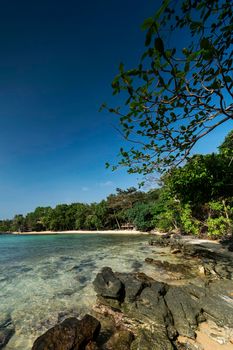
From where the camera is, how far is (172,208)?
67.6 feet

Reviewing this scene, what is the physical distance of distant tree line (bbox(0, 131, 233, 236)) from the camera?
29.5ft

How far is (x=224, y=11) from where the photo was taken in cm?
215

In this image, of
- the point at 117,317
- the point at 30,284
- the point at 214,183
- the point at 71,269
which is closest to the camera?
the point at 117,317

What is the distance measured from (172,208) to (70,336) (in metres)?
18.3

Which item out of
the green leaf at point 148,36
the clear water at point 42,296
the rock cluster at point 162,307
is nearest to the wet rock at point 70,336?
the rock cluster at point 162,307

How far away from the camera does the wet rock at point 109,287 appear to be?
18.6ft

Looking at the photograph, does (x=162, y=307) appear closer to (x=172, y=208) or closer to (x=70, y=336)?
(x=70, y=336)

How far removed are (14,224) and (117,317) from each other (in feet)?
249

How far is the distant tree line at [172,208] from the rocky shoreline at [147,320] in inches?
118

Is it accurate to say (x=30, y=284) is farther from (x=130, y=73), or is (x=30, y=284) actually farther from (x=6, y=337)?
(x=130, y=73)

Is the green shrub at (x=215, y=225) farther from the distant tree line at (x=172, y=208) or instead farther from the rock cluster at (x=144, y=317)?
the rock cluster at (x=144, y=317)

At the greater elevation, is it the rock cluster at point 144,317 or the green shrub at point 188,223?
the green shrub at point 188,223

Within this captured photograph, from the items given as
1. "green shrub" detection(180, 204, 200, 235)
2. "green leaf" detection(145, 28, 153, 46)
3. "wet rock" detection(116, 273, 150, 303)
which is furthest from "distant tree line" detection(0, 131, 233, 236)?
"wet rock" detection(116, 273, 150, 303)

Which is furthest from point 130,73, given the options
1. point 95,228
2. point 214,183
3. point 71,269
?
point 95,228
